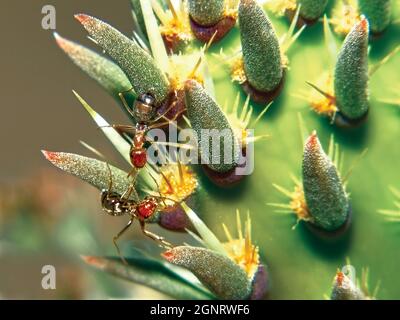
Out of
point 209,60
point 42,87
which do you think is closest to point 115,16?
point 42,87

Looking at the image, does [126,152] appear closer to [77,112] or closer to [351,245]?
[351,245]

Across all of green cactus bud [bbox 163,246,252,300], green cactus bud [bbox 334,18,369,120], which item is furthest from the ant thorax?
green cactus bud [bbox 334,18,369,120]

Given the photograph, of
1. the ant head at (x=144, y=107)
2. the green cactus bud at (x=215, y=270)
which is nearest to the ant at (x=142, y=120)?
the ant head at (x=144, y=107)

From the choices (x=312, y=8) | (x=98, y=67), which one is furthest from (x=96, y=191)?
(x=312, y=8)

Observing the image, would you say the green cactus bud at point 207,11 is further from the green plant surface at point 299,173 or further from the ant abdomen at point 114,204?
the ant abdomen at point 114,204

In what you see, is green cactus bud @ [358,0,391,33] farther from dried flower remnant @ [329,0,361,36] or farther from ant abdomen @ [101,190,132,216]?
ant abdomen @ [101,190,132,216]

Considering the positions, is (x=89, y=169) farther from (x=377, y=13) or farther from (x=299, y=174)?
(x=377, y=13)
